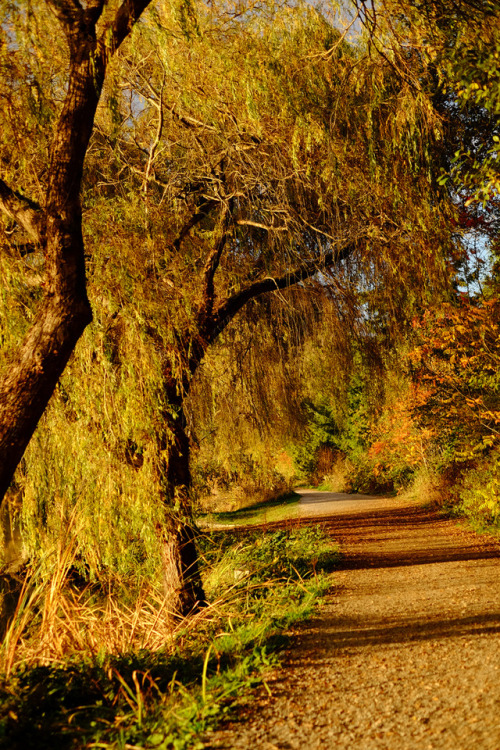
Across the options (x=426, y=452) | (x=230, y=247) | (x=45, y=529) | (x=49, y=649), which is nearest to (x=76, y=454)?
(x=45, y=529)

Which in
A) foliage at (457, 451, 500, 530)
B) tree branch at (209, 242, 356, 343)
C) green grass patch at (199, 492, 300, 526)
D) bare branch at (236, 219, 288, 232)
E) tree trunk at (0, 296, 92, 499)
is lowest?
green grass patch at (199, 492, 300, 526)

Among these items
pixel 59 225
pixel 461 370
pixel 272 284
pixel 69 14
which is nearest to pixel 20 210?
pixel 59 225

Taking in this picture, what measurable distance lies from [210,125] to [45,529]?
476 cm

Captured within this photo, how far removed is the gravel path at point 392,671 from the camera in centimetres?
316

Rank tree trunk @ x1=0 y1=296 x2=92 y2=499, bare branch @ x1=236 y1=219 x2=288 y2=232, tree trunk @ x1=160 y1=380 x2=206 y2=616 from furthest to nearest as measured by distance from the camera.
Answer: bare branch @ x1=236 y1=219 x2=288 y2=232 → tree trunk @ x1=160 y1=380 x2=206 y2=616 → tree trunk @ x1=0 y1=296 x2=92 y2=499

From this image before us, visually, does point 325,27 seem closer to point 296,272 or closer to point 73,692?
point 296,272

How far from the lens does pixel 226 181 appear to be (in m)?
7.41

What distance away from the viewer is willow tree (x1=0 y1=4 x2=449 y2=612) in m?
6.12

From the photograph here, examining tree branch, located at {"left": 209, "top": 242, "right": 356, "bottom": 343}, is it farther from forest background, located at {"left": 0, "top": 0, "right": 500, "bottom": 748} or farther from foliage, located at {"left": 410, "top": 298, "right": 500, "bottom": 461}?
foliage, located at {"left": 410, "top": 298, "right": 500, "bottom": 461}

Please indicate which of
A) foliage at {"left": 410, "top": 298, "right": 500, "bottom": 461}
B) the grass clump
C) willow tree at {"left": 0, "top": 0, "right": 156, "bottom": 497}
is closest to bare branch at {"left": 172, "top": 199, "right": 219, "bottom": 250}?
willow tree at {"left": 0, "top": 0, "right": 156, "bottom": 497}

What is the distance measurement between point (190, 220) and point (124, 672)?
16.7 feet

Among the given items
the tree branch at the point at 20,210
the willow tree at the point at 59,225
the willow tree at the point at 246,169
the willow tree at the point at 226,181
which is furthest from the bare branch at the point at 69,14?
the tree branch at the point at 20,210

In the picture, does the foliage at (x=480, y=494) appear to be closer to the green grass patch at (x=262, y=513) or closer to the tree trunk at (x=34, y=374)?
the green grass patch at (x=262, y=513)

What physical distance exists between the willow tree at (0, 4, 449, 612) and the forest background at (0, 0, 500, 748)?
1.1 inches
